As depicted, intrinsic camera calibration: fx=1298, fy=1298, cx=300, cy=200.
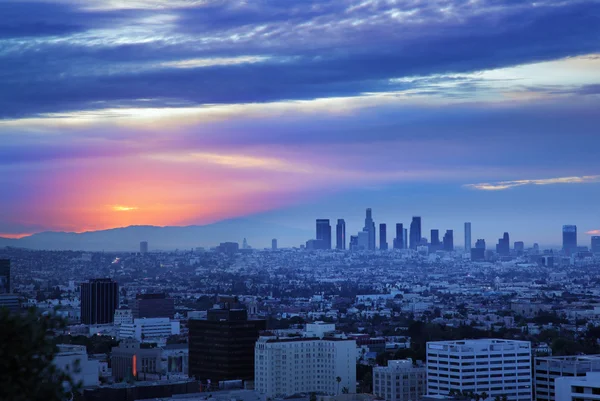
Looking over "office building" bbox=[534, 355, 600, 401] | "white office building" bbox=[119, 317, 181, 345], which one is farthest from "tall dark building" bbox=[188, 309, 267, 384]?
"white office building" bbox=[119, 317, 181, 345]

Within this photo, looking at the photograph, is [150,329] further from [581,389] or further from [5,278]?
[581,389]

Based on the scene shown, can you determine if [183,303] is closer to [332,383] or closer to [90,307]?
[90,307]

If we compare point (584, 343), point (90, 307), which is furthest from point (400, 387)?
point (90, 307)

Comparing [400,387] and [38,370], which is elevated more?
[38,370]

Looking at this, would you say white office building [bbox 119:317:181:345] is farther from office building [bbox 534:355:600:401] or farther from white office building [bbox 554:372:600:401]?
white office building [bbox 554:372:600:401]

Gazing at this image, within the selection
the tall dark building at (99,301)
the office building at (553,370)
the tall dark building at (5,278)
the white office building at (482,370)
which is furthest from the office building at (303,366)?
the tall dark building at (99,301)

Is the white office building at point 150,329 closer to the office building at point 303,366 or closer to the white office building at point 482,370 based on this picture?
the office building at point 303,366

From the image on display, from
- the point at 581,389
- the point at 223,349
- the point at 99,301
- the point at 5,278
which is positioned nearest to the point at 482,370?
the point at 581,389
